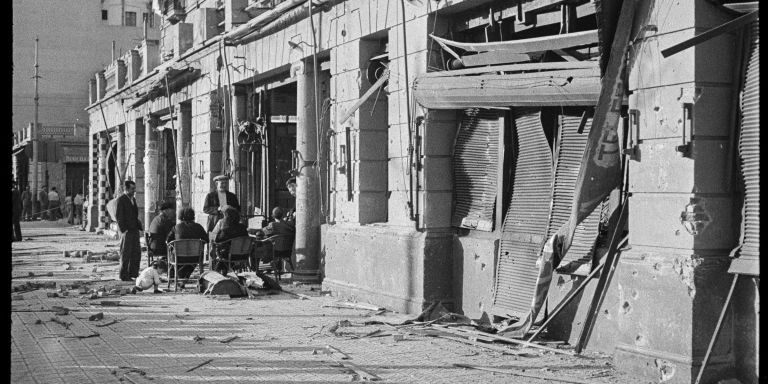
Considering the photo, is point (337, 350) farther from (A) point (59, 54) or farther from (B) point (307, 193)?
(A) point (59, 54)

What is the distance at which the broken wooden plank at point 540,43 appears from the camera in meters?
9.70

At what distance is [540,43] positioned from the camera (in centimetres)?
1019

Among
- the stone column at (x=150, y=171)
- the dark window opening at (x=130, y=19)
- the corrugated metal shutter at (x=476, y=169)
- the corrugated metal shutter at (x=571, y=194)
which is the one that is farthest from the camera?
the dark window opening at (x=130, y=19)

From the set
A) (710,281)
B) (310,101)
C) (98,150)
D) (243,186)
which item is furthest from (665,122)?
(98,150)

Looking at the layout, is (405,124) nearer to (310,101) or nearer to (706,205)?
(310,101)

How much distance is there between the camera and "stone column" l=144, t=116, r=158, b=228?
27.1 m

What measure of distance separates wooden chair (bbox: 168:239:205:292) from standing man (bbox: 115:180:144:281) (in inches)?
72.4

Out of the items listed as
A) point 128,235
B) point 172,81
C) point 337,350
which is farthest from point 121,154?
point 337,350

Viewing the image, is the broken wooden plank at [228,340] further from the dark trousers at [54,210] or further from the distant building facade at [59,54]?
the distant building facade at [59,54]

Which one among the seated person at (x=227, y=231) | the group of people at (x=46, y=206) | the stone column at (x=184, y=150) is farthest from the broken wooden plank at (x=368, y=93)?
the group of people at (x=46, y=206)

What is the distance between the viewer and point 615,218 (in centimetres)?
966

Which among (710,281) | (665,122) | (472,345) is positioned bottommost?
(472,345)

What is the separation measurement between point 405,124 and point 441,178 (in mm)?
869

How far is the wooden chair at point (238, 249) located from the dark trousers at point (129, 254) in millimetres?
2144
